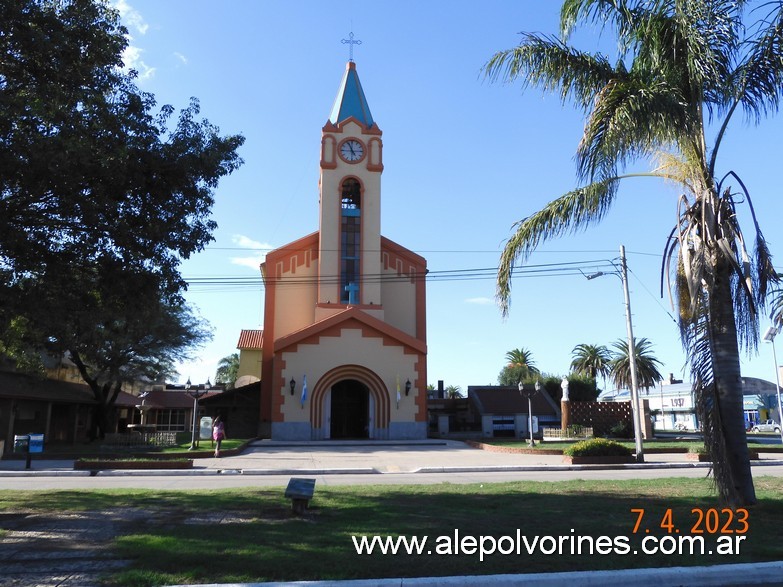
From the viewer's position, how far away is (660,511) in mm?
9469

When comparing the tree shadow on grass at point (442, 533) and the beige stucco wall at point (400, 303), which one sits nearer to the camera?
the tree shadow on grass at point (442, 533)

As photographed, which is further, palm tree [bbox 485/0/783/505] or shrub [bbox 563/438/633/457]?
shrub [bbox 563/438/633/457]

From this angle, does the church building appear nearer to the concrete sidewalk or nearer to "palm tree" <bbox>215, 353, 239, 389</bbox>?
the concrete sidewalk

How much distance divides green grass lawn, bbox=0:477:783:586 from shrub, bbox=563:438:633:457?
6744mm

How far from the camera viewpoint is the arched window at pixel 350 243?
38.3 meters

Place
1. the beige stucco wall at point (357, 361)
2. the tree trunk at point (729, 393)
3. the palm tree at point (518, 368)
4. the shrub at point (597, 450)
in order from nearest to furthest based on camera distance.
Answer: the tree trunk at point (729, 393)
the shrub at point (597, 450)
the beige stucco wall at point (357, 361)
the palm tree at point (518, 368)

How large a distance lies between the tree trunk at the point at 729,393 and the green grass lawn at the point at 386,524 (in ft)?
1.48

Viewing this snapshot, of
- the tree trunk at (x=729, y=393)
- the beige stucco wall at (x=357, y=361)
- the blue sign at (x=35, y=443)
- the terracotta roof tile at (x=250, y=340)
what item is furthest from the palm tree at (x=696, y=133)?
the terracotta roof tile at (x=250, y=340)

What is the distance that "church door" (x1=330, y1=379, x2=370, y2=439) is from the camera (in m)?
35.3

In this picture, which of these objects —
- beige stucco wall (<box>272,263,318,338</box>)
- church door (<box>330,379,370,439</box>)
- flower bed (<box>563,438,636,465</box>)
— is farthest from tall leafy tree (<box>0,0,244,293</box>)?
beige stucco wall (<box>272,263,318,338</box>)

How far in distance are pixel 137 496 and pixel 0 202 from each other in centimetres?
589

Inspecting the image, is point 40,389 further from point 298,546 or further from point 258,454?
point 298,546

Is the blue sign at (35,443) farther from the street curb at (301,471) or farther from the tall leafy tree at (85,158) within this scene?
the tall leafy tree at (85,158)

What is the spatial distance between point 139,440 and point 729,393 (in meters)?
26.7
